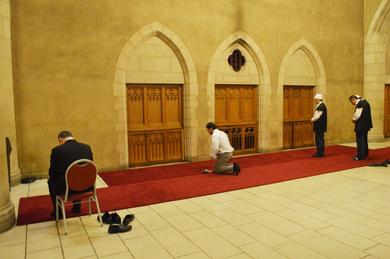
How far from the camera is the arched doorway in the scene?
8906mm

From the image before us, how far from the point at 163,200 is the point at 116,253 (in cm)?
165

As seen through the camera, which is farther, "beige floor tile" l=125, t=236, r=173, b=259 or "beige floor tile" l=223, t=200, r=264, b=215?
"beige floor tile" l=223, t=200, r=264, b=215

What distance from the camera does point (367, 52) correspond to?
1020cm

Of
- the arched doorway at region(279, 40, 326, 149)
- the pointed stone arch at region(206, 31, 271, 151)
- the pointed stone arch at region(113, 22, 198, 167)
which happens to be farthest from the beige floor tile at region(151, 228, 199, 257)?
the arched doorway at region(279, 40, 326, 149)

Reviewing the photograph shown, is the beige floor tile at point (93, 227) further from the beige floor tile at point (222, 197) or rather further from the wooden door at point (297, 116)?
the wooden door at point (297, 116)

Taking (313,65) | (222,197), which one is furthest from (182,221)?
(313,65)

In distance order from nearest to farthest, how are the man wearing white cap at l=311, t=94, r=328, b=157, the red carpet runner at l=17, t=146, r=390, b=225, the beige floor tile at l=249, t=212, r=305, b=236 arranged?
the beige floor tile at l=249, t=212, r=305, b=236
the red carpet runner at l=17, t=146, r=390, b=225
the man wearing white cap at l=311, t=94, r=328, b=157

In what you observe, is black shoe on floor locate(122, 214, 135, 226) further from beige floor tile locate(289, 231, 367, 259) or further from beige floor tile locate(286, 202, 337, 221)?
beige floor tile locate(286, 202, 337, 221)

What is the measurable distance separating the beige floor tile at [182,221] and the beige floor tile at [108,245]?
0.69 meters

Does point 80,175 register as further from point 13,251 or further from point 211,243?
point 211,243

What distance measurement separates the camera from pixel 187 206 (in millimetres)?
4457

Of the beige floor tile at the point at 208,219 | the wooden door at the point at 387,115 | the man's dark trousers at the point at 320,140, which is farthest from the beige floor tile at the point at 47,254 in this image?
the wooden door at the point at 387,115

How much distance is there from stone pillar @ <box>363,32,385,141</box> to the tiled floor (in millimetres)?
5990

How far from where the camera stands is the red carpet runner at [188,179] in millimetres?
4609
